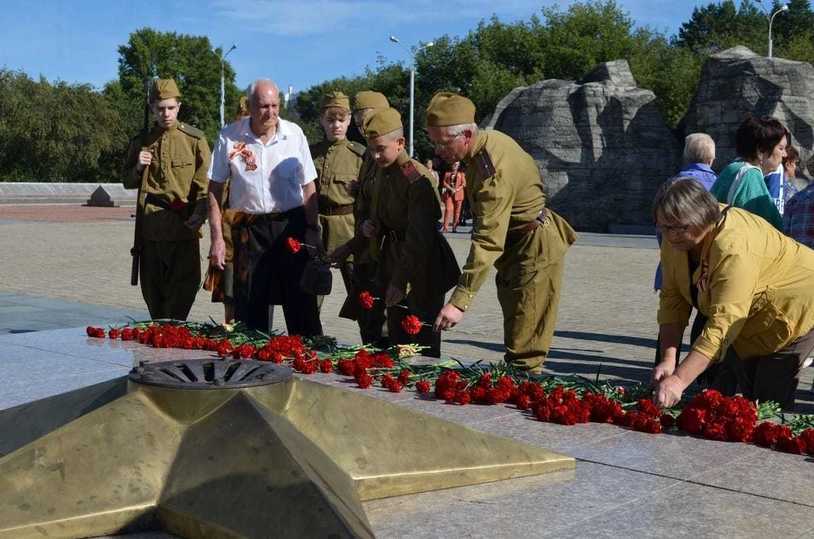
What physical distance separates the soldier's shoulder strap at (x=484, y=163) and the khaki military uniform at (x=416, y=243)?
723mm

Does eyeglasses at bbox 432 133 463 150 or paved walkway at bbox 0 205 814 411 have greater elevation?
eyeglasses at bbox 432 133 463 150

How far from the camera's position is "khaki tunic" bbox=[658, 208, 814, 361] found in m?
3.78

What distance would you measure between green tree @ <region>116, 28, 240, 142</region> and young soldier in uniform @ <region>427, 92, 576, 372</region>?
61834 millimetres

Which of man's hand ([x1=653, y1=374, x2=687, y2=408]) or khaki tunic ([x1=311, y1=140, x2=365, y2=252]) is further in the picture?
khaki tunic ([x1=311, y1=140, x2=365, y2=252])

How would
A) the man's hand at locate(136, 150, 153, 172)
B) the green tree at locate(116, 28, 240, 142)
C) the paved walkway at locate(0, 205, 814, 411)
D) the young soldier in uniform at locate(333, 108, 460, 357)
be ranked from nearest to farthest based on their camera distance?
the young soldier in uniform at locate(333, 108, 460, 357) → the man's hand at locate(136, 150, 153, 172) → the paved walkway at locate(0, 205, 814, 411) → the green tree at locate(116, 28, 240, 142)

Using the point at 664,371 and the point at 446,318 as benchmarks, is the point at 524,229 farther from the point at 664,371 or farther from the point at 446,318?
the point at 664,371

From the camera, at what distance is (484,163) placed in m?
4.92

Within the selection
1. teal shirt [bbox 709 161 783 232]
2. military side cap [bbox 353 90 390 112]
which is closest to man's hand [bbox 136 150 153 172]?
military side cap [bbox 353 90 390 112]

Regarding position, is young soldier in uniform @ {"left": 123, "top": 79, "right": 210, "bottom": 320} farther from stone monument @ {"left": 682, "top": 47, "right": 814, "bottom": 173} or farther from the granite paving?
stone monument @ {"left": 682, "top": 47, "right": 814, "bottom": 173}

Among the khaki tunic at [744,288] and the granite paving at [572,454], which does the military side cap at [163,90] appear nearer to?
the granite paving at [572,454]

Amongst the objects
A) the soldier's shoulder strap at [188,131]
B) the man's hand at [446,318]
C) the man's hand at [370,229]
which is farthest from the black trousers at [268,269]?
the man's hand at [446,318]

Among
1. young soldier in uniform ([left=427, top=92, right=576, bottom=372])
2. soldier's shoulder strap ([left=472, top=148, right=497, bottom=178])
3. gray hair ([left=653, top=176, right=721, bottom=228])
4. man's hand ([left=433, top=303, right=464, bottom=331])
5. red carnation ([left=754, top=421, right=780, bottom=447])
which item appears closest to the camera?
red carnation ([left=754, top=421, right=780, bottom=447])

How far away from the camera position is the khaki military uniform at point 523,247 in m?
4.96

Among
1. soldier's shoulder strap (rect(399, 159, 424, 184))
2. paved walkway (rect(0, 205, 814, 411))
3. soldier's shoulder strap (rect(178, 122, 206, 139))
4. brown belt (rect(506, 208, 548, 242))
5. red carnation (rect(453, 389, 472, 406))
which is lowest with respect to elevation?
paved walkway (rect(0, 205, 814, 411))
